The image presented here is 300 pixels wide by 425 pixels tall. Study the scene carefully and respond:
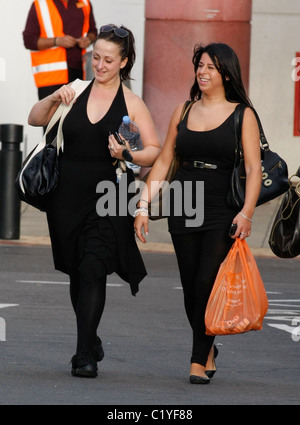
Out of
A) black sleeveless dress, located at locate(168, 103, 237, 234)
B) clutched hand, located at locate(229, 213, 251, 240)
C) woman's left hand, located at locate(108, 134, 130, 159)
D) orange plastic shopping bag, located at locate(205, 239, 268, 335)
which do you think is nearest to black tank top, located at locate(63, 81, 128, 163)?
woman's left hand, located at locate(108, 134, 130, 159)

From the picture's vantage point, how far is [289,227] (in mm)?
7777

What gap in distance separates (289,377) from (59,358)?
1.35 m

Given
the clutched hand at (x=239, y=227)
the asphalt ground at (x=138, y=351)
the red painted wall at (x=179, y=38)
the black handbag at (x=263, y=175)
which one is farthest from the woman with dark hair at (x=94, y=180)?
the red painted wall at (x=179, y=38)

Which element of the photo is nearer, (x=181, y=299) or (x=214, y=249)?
(x=214, y=249)

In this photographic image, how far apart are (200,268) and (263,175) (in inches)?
24.1

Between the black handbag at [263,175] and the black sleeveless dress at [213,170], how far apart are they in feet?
0.12

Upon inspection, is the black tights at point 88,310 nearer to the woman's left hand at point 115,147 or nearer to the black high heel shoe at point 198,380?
the black high heel shoe at point 198,380

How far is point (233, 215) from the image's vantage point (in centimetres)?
730

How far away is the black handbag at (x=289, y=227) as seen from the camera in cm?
769

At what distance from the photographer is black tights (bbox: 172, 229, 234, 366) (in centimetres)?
727

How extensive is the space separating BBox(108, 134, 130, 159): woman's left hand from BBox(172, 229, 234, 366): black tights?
566 mm

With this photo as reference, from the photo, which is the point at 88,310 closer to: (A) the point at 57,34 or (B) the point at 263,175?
(B) the point at 263,175
